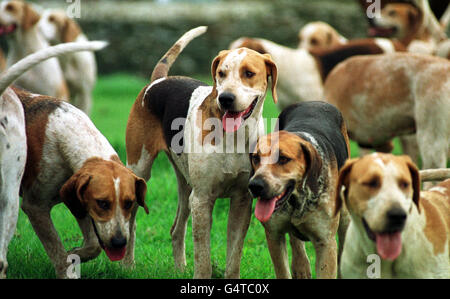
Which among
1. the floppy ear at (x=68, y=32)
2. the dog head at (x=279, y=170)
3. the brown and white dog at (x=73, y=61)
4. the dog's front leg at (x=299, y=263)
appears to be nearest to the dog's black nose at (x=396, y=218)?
the dog head at (x=279, y=170)

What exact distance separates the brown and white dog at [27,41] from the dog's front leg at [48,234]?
4.81 meters

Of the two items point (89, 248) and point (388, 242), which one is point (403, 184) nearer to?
point (388, 242)

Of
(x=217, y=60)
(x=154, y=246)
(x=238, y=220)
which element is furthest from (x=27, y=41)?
(x=238, y=220)

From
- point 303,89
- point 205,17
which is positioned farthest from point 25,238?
point 205,17

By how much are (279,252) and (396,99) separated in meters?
3.24

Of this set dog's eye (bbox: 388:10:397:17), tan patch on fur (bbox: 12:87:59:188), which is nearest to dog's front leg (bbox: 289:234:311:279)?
tan patch on fur (bbox: 12:87:59:188)

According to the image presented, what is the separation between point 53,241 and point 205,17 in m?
17.4

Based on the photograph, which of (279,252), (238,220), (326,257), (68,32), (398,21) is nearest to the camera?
(326,257)

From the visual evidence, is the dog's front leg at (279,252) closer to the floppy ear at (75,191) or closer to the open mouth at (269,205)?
the open mouth at (269,205)

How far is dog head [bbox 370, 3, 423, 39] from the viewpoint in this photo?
475 inches

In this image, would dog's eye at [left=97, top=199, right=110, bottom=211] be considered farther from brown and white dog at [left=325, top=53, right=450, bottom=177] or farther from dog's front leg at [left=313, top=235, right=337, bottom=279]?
brown and white dog at [left=325, top=53, right=450, bottom=177]

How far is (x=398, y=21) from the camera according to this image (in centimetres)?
1214
